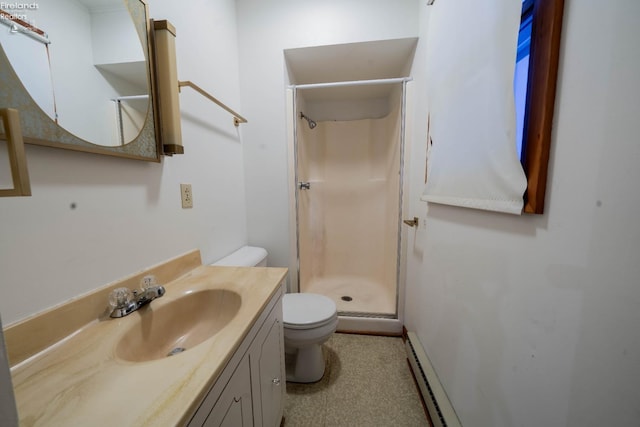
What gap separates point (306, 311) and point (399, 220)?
96cm

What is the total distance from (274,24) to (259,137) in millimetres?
764

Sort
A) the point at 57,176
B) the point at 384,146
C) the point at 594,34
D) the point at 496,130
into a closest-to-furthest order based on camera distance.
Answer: the point at 594,34 → the point at 57,176 → the point at 496,130 → the point at 384,146

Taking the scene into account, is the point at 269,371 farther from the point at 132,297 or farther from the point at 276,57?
the point at 276,57

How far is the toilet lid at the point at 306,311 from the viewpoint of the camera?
1.23 m

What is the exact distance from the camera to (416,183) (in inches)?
58.4

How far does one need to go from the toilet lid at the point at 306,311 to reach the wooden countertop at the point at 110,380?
0.64 metres

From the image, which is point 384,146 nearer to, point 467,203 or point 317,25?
point 317,25

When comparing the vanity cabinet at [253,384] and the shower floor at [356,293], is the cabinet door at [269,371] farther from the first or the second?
the shower floor at [356,293]

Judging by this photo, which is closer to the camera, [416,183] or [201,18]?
[201,18]

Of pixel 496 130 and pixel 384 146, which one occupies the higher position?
pixel 384 146

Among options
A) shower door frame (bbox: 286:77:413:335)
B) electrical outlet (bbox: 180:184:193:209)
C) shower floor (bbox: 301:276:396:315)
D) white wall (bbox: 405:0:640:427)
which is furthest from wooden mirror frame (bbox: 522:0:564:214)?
shower floor (bbox: 301:276:396:315)

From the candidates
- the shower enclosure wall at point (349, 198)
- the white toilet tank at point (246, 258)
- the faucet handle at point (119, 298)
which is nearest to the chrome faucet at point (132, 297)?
the faucet handle at point (119, 298)

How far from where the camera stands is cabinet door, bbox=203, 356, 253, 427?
0.51 m

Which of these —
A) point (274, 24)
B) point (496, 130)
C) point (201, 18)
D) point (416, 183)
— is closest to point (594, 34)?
point (496, 130)
